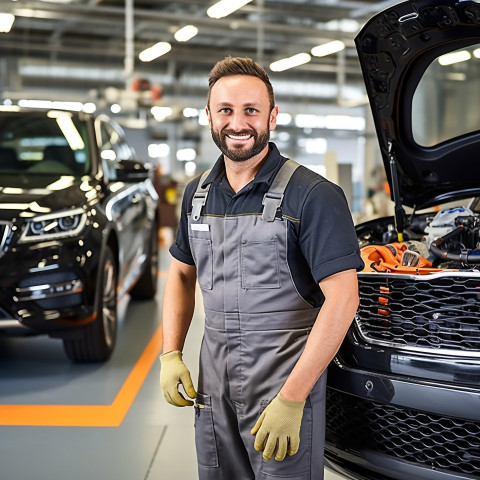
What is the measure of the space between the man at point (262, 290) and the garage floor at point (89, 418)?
41.6 inches

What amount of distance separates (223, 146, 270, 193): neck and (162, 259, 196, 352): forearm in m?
0.35

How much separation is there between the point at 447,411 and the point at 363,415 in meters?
0.32

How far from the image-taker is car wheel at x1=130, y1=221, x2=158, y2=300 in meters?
6.63

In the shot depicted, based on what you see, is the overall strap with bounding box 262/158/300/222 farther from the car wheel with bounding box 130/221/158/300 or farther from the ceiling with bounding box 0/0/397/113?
the ceiling with bounding box 0/0/397/113

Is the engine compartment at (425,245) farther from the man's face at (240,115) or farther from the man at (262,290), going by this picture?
the man's face at (240,115)

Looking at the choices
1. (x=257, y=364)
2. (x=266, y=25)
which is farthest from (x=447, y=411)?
(x=266, y=25)

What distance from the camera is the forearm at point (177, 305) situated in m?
2.23

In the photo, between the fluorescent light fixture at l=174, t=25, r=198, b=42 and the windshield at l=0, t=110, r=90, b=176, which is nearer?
the windshield at l=0, t=110, r=90, b=176

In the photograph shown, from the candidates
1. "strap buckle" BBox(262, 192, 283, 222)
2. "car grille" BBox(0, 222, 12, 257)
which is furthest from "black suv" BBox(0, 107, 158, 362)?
"strap buckle" BBox(262, 192, 283, 222)

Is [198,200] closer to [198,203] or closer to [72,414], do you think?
[198,203]

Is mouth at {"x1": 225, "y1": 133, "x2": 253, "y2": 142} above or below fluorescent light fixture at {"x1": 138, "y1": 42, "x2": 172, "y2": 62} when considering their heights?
below

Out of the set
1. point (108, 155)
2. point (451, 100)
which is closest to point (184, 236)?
point (108, 155)

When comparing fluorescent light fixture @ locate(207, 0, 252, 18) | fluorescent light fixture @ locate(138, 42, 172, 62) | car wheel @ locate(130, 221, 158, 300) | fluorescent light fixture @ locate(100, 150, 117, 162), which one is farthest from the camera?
fluorescent light fixture @ locate(138, 42, 172, 62)

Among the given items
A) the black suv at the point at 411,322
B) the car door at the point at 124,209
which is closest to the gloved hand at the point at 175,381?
the black suv at the point at 411,322
